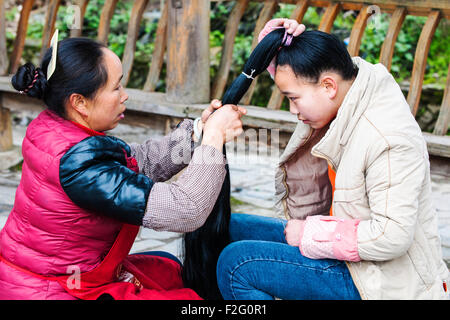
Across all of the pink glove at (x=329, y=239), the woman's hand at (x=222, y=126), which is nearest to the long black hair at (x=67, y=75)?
the woman's hand at (x=222, y=126)

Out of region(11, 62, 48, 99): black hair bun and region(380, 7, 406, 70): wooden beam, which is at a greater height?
region(380, 7, 406, 70): wooden beam

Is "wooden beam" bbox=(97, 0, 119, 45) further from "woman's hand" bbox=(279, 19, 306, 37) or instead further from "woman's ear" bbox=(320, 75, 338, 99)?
"woman's ear" bbox=(320, 75, 338, 99)

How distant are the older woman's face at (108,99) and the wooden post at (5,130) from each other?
12.2 ft

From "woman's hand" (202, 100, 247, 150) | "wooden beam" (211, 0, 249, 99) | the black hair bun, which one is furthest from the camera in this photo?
"wooden beam" (211, 0, 249, 99)

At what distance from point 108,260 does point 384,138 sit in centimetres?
105

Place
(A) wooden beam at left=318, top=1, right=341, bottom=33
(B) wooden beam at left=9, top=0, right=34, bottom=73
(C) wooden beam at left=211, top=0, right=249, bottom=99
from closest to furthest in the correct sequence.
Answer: (A) wooden beam at left=318, top=1, right=341, bottom=33, (C) wooden beam at left=211, top=0, right=249, bottom=99, (B) wooden beam at left=9, top=0, right=34, bottom=73

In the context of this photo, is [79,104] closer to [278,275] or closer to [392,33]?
[278,275]

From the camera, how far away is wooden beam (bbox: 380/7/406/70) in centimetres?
333

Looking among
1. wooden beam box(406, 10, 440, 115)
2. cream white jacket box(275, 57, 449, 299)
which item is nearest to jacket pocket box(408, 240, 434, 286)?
cream white jacket box(275, 57, 449, 299)

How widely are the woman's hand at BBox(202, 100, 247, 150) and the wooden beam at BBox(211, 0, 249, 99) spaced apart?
1837 millimetres

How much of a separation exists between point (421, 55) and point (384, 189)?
1.79 meters

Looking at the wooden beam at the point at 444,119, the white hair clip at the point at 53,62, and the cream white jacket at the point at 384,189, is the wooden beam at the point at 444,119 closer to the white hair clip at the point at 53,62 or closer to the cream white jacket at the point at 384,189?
the cream white jacket at the point at 384,189
